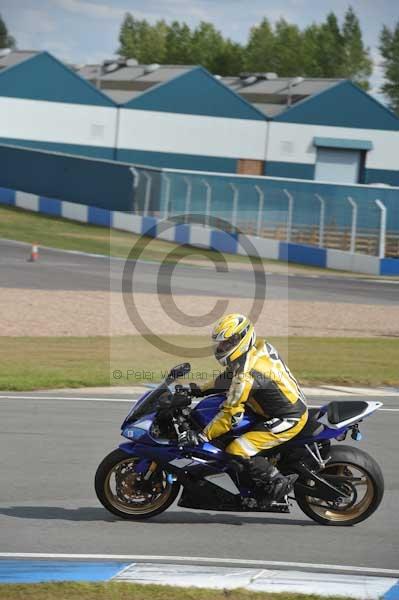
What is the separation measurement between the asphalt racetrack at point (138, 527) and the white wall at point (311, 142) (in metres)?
54.8

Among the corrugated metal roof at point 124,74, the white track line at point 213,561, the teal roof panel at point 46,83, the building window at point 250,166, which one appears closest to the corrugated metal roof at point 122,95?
the corrugated metal roof at point 124,74

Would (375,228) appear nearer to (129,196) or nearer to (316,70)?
(129,196)

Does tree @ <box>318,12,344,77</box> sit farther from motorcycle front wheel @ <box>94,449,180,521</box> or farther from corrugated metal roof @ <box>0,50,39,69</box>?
motorcycle front wheel @ <box>94,449,180,521</box>

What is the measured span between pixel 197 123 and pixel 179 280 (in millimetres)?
34854

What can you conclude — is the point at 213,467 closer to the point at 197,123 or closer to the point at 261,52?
the point at 197,123

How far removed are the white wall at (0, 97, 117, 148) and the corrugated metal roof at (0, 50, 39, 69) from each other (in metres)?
2.94

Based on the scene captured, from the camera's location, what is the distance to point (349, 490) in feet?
26.4

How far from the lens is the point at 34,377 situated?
14.8m

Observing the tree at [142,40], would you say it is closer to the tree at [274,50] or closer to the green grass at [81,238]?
the tree at [274,50]

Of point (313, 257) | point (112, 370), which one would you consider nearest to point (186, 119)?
point (313, 257)

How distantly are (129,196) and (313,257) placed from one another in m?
8.84

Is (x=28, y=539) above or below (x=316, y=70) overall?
below

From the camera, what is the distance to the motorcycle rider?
Result: 776cm

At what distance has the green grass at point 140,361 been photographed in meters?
15.0
